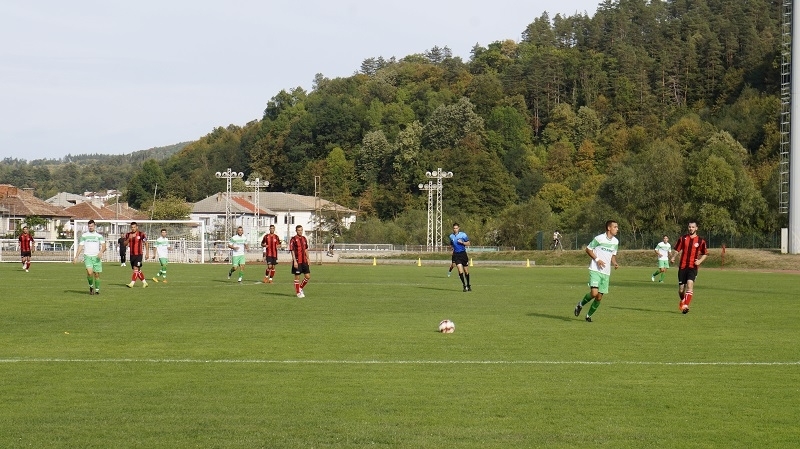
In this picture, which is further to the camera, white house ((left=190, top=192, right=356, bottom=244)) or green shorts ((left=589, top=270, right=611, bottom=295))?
white house ((left=190, top=192, right=356, bottom=244))

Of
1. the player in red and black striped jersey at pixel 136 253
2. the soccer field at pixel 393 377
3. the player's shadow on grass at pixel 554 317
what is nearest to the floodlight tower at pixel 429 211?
the player in red and black striped jersey at pixel 136 253

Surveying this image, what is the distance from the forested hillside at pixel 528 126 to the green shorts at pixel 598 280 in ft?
253

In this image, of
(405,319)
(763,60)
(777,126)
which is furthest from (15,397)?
(763,60)

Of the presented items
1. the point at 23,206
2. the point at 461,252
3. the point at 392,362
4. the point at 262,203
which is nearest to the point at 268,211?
the point at 262,203

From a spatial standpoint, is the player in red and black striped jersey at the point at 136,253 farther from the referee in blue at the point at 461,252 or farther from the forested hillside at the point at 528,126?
the forested hillside at the point at 528,126

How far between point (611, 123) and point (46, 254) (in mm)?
110450

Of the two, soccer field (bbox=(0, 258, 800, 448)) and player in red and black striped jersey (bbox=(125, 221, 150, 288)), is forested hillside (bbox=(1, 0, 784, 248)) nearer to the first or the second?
player in red and black striped jersey (bbox=(125, 221, 150, 288))

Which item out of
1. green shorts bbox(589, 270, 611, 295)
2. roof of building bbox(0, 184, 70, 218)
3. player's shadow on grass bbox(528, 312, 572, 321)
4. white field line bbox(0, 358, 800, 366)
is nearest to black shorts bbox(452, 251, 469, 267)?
player's shadow on grass bbox(528, 312, 572, 321)

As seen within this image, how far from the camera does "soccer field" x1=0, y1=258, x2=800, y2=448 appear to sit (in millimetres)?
8914

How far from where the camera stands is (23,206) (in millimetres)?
117938

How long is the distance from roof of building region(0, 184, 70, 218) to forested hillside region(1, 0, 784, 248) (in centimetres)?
3906

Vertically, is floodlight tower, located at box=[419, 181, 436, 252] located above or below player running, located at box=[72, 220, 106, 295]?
above

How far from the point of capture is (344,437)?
8734 millimetres

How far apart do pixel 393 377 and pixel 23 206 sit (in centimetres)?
11491
